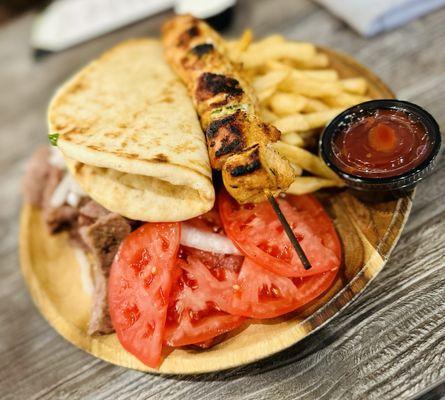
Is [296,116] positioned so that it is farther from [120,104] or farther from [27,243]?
[27,243]

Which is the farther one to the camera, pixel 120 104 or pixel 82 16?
pixel 82 16

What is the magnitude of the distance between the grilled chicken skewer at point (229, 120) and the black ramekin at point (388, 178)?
32 centimetres

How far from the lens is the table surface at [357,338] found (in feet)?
8.07

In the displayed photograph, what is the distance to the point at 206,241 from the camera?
2803 millimetres

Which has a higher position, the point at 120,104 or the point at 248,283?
the point at 120,104

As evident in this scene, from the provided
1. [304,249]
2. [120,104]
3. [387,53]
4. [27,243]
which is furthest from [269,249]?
[387,53]

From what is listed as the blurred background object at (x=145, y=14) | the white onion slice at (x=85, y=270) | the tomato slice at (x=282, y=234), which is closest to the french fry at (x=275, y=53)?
the tomato slice at (x=282, y=234)

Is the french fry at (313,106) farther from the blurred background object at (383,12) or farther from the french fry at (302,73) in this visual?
the blurred background object at (383,12)

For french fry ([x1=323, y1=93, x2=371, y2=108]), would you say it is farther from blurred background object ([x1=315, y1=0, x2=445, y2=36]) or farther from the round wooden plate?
blurred background object ([x1=315, y1=0, x2=445, y2=36])

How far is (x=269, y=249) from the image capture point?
8.54 feet

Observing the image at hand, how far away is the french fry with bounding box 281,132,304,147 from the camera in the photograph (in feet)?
9.70

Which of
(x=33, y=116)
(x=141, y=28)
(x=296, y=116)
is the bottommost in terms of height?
(x=33, y=116)

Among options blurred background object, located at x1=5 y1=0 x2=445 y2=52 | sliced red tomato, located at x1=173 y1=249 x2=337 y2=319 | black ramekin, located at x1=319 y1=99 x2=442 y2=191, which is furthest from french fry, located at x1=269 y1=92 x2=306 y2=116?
blurred background object, located at x1=5 y1=0 x2=445 y2=52

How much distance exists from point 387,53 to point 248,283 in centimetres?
266
